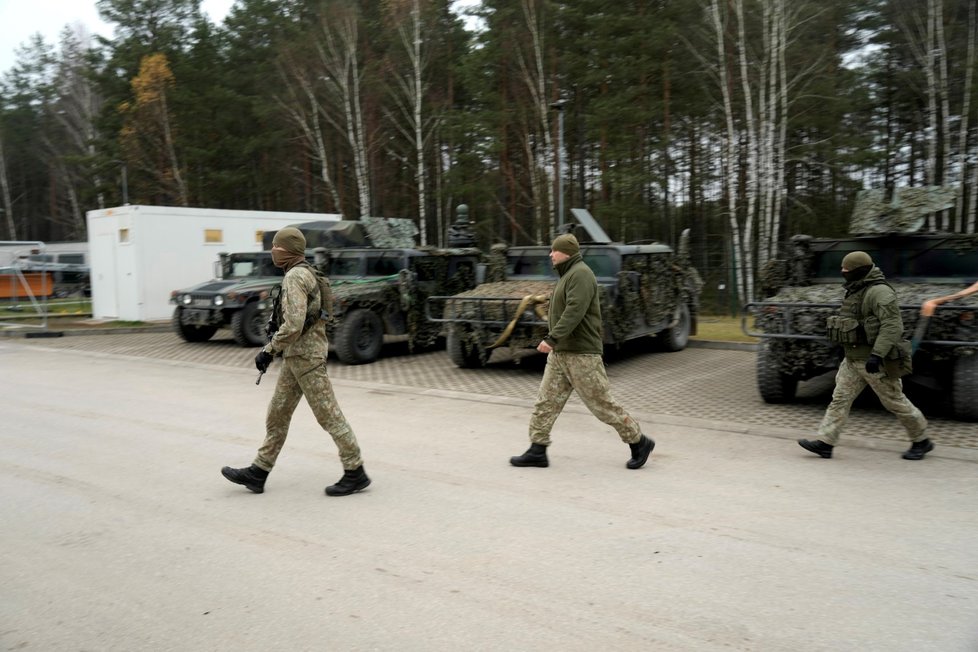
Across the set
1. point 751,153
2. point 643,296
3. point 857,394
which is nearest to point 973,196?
point 751,153

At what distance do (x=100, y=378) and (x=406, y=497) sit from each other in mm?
7387

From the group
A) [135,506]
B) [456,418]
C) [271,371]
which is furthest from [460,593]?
[271,371]

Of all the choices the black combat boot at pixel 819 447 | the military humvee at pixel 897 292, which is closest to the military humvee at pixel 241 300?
the military humvee at pixel 897 292

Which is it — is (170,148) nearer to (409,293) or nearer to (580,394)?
(409,293)

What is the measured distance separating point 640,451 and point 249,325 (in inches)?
393

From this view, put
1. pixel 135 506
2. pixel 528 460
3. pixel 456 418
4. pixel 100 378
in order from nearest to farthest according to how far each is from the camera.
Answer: pixel 135 506 → pixel 528 460 → pixel 456 418 → pixel 100 378

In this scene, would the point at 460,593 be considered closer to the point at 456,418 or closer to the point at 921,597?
the point at 921,597

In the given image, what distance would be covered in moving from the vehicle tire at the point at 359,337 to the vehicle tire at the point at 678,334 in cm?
448

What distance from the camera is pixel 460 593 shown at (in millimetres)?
3676

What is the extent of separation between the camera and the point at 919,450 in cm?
608

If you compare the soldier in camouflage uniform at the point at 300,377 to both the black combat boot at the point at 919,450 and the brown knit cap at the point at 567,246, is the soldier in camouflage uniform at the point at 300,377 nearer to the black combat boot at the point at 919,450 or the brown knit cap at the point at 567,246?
the brown knit cap at the point at 567,246

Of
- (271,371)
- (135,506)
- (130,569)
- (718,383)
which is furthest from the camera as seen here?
(271,371)

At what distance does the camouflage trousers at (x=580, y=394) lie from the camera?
227 inches

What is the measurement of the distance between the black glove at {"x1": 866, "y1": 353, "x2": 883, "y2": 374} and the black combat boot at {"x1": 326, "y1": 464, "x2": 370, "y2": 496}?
3.68m
